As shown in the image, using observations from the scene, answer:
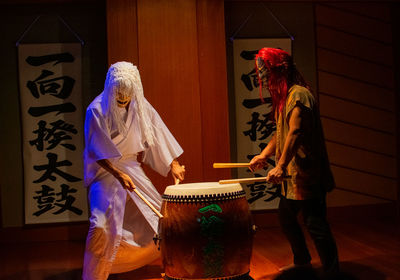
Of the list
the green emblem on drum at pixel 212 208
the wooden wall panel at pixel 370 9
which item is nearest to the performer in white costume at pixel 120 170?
the green emblem on drum at pixel 212 208

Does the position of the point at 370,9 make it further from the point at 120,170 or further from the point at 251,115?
the point at 120,170

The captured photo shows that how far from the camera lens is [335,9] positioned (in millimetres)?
5363

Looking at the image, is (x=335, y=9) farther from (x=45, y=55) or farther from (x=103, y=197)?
(x=103, y=197)

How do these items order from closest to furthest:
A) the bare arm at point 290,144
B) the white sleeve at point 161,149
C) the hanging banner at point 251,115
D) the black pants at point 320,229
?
the bare arm at point 290,144
the black pants at point 320,229
the white sleeve at point 161,149
the hanging banner at point 251,115

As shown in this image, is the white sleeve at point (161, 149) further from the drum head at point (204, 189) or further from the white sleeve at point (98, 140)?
the drum head at point (204, 189)

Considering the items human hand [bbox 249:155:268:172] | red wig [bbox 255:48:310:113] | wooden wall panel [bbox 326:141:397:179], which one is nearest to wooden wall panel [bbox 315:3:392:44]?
wooden wall panel [bbox 326:141:397:179]

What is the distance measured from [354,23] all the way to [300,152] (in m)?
2.95

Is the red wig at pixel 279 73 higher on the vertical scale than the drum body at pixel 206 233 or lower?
higher

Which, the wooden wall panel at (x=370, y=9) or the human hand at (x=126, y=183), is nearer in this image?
the human hand at (x=126, y=183)

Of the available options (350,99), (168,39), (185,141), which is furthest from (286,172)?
(350,99)

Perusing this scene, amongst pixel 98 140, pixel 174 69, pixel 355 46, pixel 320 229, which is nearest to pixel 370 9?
pixel 355 46

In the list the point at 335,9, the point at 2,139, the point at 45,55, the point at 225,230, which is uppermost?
the point at 335,9

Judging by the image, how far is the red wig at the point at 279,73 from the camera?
122 inches

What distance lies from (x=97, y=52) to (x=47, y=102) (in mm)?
743
